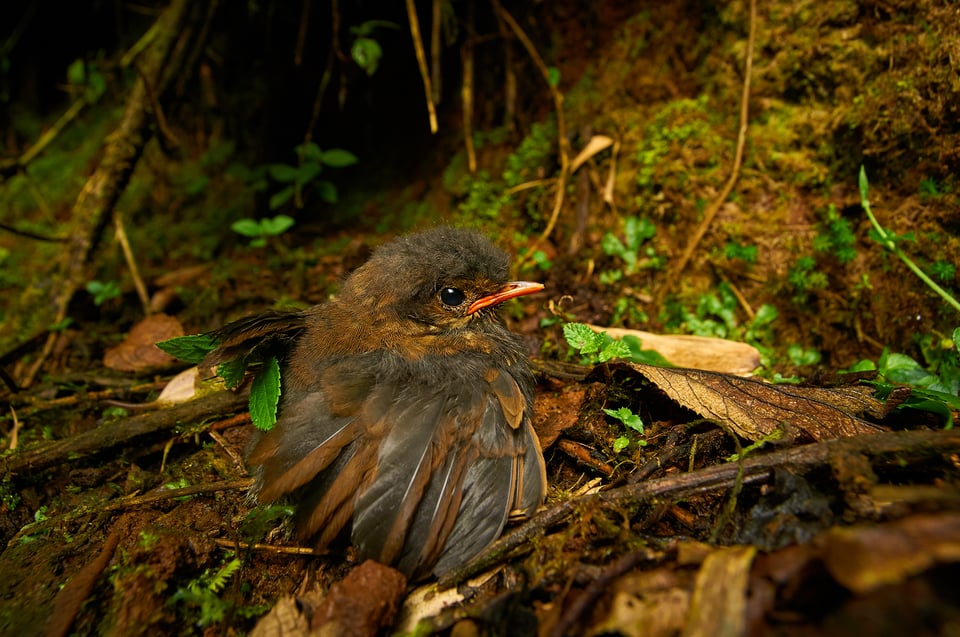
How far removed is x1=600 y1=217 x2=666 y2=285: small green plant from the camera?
3547 millimetres

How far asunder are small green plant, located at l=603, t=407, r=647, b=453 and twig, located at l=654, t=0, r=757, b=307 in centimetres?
138

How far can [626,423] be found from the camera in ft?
7.25

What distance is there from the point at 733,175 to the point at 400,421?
2.71 metres

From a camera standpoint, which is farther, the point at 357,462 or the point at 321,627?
the point at 357,462

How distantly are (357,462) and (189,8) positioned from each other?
173 inches

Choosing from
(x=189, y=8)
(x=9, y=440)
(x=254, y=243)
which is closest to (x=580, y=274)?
(x=254, y=243)

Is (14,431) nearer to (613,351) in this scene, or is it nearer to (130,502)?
(130,502)

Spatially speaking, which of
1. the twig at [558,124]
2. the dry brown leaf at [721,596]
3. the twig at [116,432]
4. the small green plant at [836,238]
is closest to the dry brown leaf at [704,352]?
the small green plant at [836,238]

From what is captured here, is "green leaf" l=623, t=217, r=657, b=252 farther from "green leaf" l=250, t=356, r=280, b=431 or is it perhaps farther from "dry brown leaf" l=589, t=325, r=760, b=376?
"green leaf" l=250, t=356, r=280, b=431

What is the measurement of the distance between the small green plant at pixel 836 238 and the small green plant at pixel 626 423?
1710 millimetres

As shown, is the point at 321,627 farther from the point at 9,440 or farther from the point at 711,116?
the point at 711,116

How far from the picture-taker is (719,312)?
3.19 m

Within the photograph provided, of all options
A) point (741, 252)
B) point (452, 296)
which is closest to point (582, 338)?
point (452, 296)

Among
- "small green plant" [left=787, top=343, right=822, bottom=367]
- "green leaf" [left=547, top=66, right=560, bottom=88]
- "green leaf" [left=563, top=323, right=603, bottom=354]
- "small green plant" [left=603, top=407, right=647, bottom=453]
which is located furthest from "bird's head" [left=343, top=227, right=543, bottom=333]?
"green leaf" [left=547, top=66, right=560, bottom=88]
